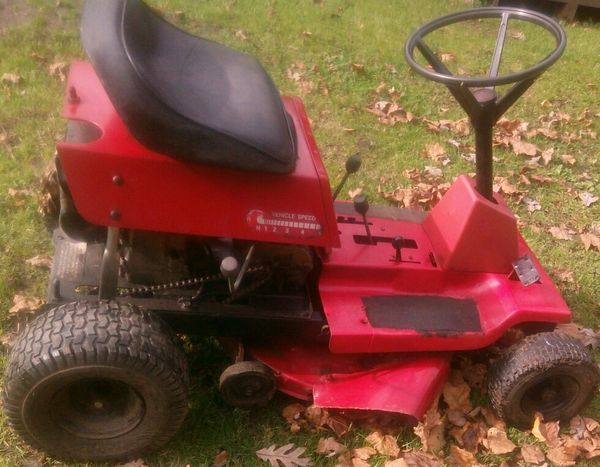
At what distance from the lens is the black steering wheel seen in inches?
90.7

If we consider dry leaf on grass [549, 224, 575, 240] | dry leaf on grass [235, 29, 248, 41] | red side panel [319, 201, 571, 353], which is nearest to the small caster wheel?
red side panel [319, 201, 571, 353]

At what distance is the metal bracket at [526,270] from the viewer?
274 centimetres

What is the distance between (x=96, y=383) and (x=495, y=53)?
Answer: 185 cm

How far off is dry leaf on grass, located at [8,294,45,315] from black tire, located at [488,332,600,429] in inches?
80.5

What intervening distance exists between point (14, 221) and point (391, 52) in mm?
3430

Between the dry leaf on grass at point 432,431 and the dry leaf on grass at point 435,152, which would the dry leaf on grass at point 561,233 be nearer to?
the dry leaf on grass at point 435,152

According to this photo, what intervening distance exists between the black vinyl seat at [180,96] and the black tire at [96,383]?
621 mm

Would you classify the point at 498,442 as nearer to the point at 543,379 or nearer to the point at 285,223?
the point at 543,379

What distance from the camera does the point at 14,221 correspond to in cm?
359

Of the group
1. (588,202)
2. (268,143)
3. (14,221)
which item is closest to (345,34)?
(588,202)

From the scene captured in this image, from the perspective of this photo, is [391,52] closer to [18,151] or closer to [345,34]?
[345,34]

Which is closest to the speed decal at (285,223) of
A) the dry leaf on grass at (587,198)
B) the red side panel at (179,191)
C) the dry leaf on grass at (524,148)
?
the red side panel at (179,191)

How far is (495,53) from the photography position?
244 centimetres

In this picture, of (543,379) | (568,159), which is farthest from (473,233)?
(568,159)
